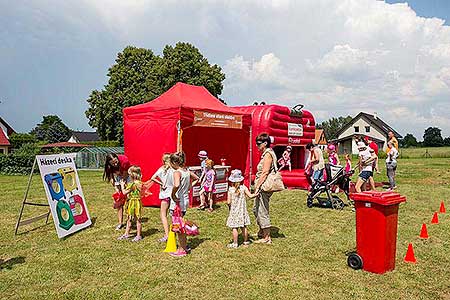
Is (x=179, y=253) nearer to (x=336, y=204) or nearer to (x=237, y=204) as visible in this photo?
(x=237, y=204)

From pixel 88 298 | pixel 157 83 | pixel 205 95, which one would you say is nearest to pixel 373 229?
pixel 88 298

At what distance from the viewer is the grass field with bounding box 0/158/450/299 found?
4.49m

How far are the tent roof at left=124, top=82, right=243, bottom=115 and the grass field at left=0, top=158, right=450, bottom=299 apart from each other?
3.04m

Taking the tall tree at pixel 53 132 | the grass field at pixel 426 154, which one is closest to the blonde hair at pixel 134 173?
the grass field at pixel 426 154

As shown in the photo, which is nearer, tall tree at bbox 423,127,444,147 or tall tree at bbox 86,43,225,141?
tall tree at bbox 86,43,225,141

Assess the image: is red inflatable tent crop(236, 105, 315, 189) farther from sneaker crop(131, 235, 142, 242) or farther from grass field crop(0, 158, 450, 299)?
sneaker crop(131, 235, 142, 242)

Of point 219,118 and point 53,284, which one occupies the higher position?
point 219,118

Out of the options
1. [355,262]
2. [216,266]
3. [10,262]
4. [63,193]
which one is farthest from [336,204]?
[10,262]

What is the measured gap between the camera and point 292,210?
948 cm

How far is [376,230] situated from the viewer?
4.87m

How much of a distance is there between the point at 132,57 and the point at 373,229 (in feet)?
113

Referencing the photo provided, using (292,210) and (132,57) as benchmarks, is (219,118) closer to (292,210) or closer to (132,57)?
(292,210)

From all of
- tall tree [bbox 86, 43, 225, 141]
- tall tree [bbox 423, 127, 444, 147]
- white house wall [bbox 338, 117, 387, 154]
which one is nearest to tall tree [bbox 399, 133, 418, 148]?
tall tree [bbox 423, 127, 444, 147]

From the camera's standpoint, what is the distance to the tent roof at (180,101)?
9.86 metres
